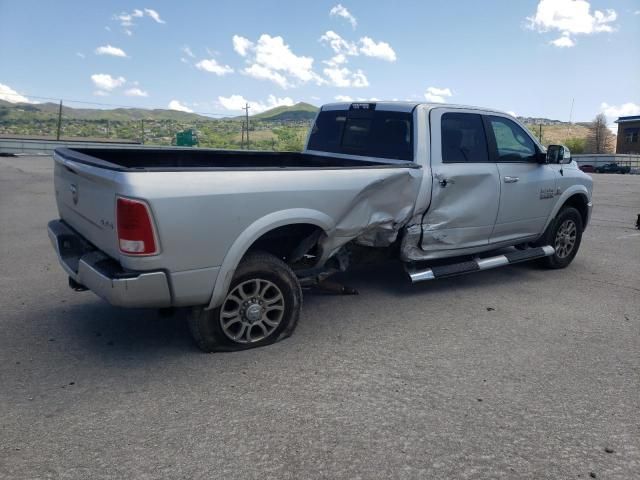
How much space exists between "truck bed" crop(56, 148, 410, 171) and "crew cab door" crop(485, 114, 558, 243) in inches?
54.3

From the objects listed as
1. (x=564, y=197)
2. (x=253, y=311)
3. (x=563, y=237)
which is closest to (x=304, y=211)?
(x=253, y=311)

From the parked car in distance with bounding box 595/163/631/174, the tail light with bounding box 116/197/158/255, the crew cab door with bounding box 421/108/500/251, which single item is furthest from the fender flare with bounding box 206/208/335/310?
the parked car in distance with bounding box 595/163/631/174

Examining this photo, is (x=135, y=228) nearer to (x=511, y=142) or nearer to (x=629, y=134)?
(x=511, y=142)

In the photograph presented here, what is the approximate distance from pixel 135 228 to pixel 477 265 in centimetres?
360

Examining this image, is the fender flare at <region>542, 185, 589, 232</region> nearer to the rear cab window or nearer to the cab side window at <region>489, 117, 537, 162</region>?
the cab side window at <region>489, 117, 537, 162</region>

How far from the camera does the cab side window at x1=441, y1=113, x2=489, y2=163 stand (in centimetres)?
524

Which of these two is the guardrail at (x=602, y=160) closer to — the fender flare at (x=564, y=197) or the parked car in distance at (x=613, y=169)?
the parked car in distance at (x=613, y=169)

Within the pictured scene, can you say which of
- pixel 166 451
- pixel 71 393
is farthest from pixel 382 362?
pixel 71 393

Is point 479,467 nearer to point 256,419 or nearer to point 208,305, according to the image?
Answer: point 256,419

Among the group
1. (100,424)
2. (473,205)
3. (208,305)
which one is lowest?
(100,424)

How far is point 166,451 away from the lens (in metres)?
2.74

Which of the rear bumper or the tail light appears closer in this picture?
the tail light

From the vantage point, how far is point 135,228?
3.28 m

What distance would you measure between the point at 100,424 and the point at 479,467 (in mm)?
2048
